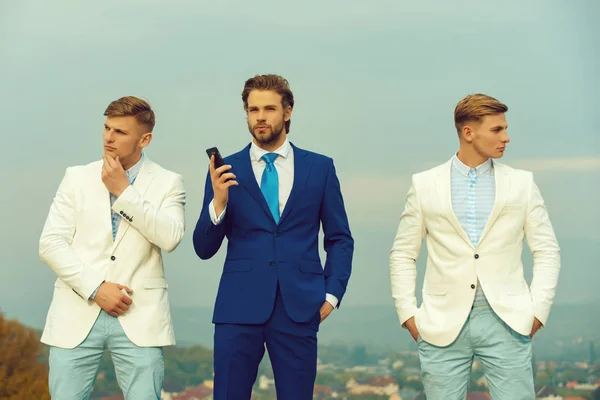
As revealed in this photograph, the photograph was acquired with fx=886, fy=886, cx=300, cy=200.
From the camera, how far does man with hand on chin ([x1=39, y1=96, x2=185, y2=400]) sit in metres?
4.01

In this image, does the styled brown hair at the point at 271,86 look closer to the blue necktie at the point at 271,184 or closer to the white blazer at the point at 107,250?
the blue necktie at the point at 271,184

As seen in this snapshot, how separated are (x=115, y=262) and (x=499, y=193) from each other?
1.82 m

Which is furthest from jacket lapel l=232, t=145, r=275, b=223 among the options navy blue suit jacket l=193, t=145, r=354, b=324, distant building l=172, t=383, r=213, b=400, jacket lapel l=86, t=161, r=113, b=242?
distant building l=172, t=383, r=213, b=400

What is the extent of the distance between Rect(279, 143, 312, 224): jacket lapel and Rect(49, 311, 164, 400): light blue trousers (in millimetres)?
890

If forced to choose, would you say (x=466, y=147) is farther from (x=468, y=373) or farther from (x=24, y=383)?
(x=24, y=383)

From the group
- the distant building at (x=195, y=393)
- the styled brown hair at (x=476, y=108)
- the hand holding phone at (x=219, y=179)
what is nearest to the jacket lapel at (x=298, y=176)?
the hand holding phone at (x=219, y=179)

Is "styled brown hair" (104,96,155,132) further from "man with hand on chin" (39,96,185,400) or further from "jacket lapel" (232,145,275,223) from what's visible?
"jacket lapel" (232,145,275,223)

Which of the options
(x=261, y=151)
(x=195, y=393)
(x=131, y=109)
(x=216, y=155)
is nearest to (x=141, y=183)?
(x=131, y=109)

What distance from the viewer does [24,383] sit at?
768cm

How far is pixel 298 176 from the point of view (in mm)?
4172

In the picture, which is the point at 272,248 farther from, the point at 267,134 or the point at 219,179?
the point at 267,134

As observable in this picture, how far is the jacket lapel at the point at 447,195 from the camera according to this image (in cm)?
412

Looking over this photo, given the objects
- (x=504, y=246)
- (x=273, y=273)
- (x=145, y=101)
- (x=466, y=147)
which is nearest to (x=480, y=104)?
(x=466, y=147)

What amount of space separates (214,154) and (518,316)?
5.13 ft
